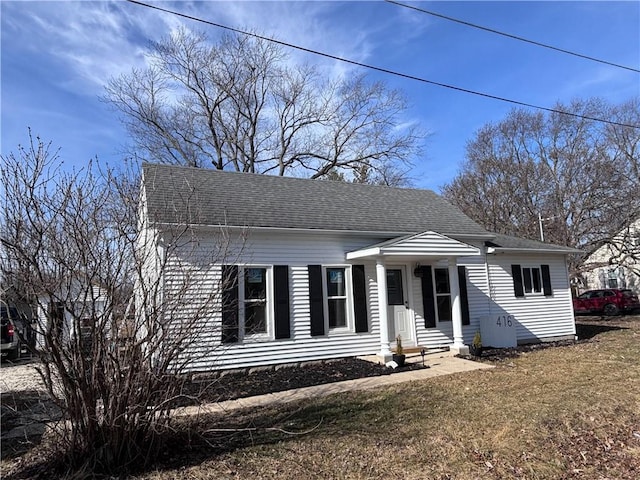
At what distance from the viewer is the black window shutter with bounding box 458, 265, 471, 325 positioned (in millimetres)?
11938

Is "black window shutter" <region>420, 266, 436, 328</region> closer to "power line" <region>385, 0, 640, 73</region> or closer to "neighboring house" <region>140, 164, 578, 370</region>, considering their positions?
"neighboring house" <region>140, 164, 578, 370</region>

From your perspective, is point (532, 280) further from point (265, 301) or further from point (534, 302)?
point (265, 301)

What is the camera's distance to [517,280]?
1315 cm

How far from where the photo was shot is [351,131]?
26.1 meters

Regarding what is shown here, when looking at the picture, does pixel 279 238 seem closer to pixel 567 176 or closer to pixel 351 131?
pixel 351 131

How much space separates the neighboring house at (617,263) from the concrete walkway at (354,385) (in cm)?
1954

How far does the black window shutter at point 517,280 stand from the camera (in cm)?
1309

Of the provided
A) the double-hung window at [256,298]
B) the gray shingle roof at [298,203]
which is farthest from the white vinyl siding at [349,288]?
the gray shingle roof at [298,203]

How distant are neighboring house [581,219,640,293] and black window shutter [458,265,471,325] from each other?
55.2 ft

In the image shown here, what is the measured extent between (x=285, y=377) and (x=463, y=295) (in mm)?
6010

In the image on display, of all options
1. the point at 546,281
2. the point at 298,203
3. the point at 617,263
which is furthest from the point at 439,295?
the point at 617,263

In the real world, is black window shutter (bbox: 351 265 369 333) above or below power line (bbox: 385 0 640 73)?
below

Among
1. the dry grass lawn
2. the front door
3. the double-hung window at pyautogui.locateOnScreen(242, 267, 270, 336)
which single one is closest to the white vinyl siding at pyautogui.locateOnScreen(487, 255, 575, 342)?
the front door

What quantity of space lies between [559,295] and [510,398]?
350 inches
